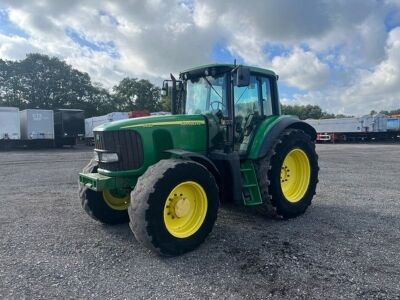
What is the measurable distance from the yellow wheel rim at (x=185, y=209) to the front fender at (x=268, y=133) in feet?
4.32

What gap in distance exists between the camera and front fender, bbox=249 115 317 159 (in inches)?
221

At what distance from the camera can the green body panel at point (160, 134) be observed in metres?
4.94

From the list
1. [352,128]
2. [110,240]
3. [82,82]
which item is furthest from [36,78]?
[110,240]

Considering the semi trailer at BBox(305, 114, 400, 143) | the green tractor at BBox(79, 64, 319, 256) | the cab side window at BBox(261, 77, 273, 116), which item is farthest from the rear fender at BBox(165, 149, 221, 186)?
the semi trailer at BBox(305, 114, 400, 143)

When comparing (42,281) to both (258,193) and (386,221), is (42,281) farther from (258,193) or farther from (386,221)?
(386,221)

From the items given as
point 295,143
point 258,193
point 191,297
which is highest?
point 295,143

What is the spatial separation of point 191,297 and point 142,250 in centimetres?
Result: 142

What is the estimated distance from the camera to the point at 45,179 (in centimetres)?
1162

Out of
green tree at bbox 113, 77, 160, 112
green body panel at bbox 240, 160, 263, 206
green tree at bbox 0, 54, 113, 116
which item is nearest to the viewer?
green body panel at bbox 240, 160, 263, 206

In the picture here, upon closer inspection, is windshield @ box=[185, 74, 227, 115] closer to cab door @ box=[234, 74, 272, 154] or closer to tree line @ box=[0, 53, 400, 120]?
cab door @ box=[234, 74, 272, 154]

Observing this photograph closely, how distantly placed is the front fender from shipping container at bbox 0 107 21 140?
26458 mm

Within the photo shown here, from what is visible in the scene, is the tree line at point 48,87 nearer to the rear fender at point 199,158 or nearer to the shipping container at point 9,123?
the shipping container at point 9,123

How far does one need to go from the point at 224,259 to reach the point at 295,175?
2763 millimetres

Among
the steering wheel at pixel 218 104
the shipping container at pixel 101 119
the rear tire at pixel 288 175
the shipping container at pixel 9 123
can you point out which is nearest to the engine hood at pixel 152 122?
the steering wheel at pixel 218 104
